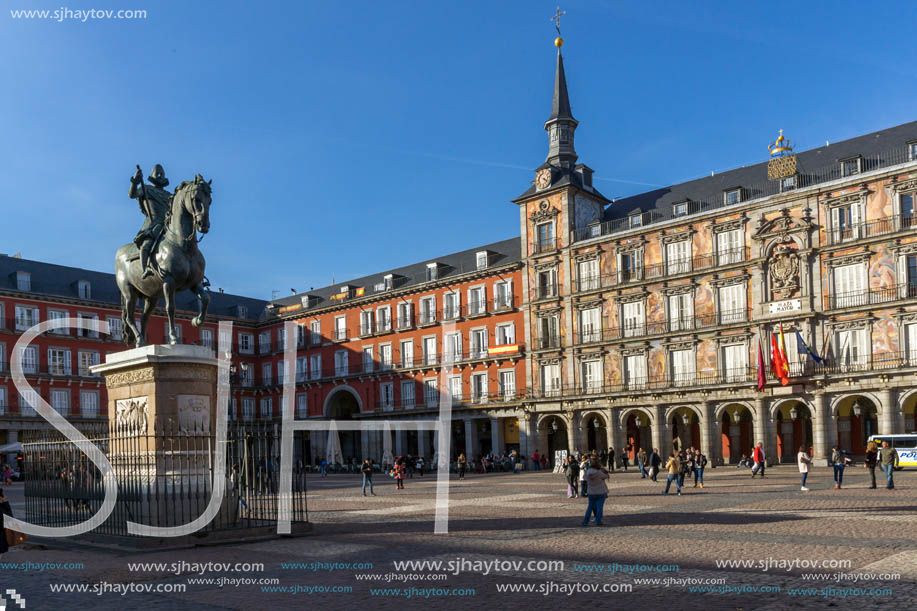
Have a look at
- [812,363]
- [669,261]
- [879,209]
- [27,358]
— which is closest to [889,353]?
[812,363]

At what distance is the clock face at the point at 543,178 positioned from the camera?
186 ft

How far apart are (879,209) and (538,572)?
38798 millimetres

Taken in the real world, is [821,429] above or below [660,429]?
above

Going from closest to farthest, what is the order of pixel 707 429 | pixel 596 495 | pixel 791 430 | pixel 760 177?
pixel 596 495
pixel 707 429
pixel 791 430
pixel 760 177

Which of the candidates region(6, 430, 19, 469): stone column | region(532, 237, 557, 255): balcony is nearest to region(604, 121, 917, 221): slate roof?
region(532, 237, 557, 255): balcony

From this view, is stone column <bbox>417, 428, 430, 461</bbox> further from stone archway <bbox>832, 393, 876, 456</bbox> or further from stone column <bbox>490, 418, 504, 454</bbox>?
stone archway <bbox>832, 393, 876, 456</bbox>

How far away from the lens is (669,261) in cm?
5106

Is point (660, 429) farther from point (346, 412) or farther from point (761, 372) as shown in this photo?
point (346, 412)

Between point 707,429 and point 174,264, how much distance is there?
39670mm

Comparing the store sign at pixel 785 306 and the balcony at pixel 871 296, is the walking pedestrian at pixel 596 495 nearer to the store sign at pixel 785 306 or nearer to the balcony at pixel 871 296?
the balcony at pixel 871 296

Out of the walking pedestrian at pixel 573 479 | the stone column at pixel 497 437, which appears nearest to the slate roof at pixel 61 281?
the stone column at pixel 497 437

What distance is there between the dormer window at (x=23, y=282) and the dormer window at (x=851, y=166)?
54.0 m

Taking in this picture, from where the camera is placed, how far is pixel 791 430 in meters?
48.8

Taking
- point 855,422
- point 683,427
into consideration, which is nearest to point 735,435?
point 683,427
